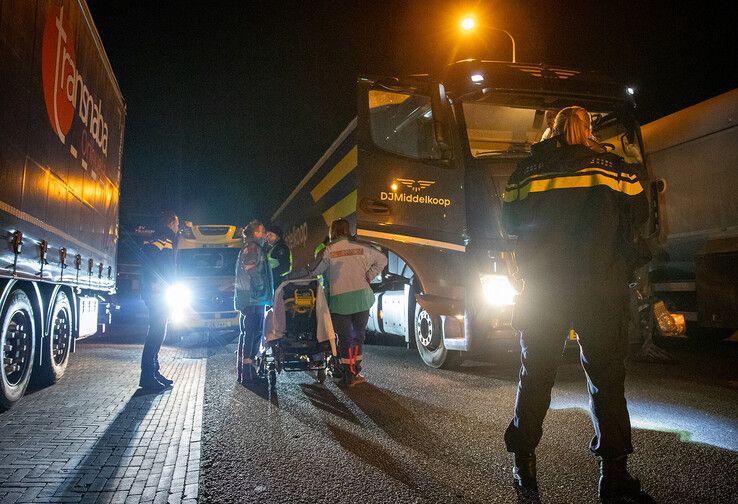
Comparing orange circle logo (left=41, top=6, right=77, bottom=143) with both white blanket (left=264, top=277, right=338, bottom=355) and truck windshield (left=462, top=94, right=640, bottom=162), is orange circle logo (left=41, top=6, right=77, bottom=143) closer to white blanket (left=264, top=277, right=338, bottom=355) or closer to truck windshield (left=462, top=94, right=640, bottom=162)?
white blanket (left=264, top=277, right=338, bottom=355)

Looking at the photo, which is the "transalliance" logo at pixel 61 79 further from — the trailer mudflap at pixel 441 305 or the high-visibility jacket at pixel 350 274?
the trailer mudflap at pixel 441 305

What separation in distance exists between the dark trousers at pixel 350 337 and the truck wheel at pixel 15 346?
3007 millimetres

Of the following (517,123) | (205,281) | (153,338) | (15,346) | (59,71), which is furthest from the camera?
(205,281)

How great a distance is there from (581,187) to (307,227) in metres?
9.57

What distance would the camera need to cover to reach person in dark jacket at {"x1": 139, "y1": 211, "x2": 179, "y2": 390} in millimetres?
5742

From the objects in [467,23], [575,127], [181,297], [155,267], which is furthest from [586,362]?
[467,23]

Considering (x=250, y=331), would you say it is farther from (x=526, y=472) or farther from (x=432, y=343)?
(x=526, y=472)

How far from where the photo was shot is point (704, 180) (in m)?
7.49

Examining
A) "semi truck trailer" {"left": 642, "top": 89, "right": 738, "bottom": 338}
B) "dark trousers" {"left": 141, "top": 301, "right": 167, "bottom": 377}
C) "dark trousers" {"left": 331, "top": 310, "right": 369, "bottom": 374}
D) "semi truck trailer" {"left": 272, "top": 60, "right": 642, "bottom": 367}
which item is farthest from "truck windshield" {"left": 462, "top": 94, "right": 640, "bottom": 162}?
"dark trousers" {"left": 141, "top": 301, "right": 167, "bottom": 377}

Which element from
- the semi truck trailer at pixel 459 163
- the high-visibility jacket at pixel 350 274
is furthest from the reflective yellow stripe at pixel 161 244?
the semi truck trailer at pixel 459 163

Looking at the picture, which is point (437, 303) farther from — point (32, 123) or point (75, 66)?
point (75, 66)

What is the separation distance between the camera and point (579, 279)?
279 centimetres

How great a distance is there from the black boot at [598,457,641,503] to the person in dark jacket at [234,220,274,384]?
14.4 ft

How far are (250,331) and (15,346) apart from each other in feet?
7.60
